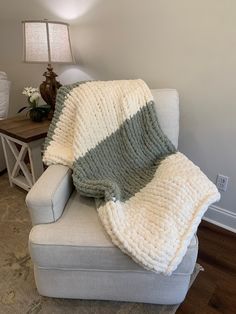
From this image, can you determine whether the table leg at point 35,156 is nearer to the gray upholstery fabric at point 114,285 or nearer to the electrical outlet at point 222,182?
the gray upholstery fabric at point 114,285

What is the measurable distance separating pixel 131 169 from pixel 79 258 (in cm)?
49

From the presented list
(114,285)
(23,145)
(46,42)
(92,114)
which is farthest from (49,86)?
(114,285)

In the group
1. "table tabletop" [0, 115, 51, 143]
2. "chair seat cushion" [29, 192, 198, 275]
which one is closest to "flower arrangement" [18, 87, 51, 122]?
"table tabletop" [0, 115, 51, 143]

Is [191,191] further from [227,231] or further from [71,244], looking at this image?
[227,231]

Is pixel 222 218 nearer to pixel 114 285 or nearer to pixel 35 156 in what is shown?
pixel 114 285

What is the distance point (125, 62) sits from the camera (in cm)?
171

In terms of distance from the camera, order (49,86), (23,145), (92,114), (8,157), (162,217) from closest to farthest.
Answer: (162,217) < (92,114) < (23,145) < (49,86) < (8,157)

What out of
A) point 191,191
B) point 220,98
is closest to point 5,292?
point 191,191

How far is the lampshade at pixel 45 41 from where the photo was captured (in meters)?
1.63

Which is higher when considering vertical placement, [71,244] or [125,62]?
[125,62]

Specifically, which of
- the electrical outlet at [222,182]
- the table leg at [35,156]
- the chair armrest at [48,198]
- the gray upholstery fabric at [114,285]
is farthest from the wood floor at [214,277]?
the table leg at [35,156]

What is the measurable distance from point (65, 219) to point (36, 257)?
0.59ft

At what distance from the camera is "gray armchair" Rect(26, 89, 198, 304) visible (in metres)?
0.96

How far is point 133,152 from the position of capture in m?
1.28
